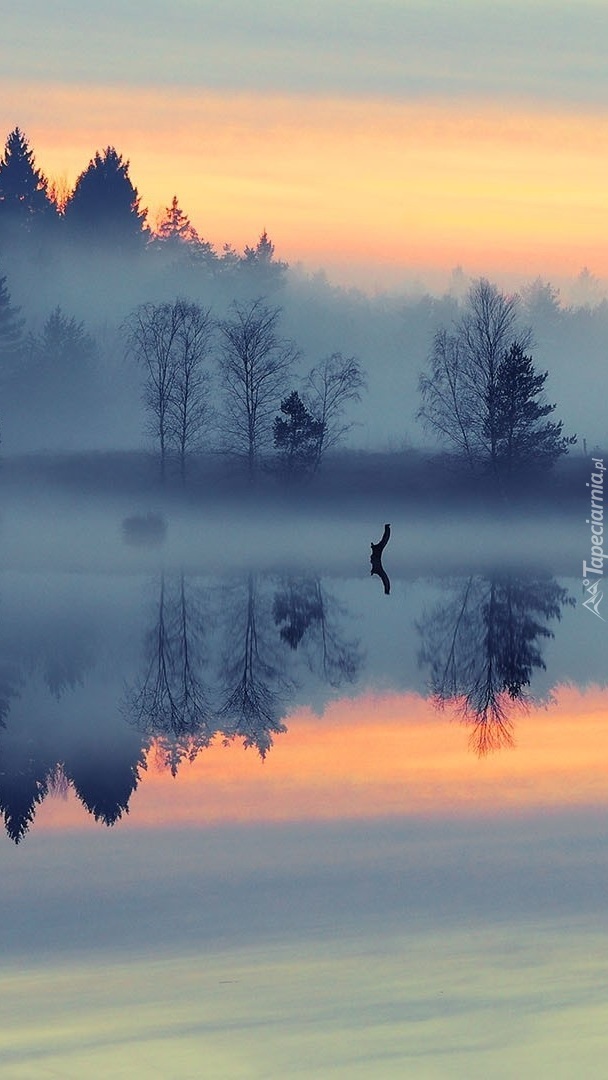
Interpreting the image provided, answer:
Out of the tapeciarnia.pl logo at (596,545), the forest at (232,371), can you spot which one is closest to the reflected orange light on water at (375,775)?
the tapeciarnia.pl logo at (596,545)

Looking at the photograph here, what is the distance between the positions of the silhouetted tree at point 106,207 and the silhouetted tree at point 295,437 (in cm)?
5160

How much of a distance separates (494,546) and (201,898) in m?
60.8

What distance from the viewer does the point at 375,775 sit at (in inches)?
754

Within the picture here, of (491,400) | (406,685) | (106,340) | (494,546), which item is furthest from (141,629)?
(106,340)

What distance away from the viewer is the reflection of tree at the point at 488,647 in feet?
79.9

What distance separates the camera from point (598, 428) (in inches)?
7032

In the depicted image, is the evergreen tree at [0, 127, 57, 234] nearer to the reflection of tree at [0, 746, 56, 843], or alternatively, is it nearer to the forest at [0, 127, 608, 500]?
the forest at [0, 127, 608, 500]

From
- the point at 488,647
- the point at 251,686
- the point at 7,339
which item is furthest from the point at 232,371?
the point at 251,686

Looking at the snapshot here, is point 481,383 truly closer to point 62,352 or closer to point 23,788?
point 62,352

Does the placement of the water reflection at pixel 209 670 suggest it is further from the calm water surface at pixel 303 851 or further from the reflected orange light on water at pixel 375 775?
the reflected orange light on water at pixel 375 775

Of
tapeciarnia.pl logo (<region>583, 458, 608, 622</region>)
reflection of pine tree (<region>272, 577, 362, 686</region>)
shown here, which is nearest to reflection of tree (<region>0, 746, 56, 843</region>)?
reflection of pine tree (<region>272, 577, 362, 686</region>)

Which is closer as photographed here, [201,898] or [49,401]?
[201,898]

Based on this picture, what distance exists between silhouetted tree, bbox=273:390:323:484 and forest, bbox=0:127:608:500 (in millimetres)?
102

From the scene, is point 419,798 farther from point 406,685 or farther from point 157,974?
point 406,685
